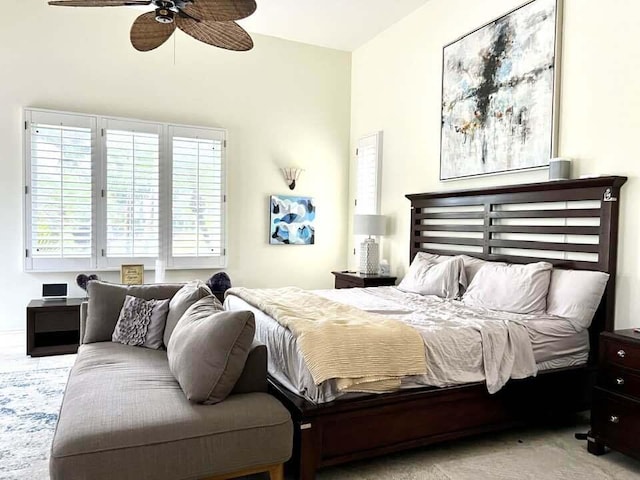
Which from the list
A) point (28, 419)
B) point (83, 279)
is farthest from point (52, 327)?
point (28, 419)

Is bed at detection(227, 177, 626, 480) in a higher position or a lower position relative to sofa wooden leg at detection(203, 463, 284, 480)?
higher

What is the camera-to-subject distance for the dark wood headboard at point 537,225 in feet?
10.8

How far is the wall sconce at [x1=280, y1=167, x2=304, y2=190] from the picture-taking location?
20.3 ft

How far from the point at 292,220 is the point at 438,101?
2371 millimetres

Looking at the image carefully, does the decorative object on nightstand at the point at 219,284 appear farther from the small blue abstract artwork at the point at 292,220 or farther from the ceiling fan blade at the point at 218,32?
the ceiling fan blade at the point at 218,32

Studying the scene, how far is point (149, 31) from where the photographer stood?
337 cm

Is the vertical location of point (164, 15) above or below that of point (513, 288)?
above

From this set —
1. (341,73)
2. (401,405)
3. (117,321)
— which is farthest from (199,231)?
(401,405)

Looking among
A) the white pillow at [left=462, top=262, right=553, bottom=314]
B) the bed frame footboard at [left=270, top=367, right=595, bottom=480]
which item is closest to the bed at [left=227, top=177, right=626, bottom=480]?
the bed frame footboard at [left=270, top=367, right=595, bottom=480]

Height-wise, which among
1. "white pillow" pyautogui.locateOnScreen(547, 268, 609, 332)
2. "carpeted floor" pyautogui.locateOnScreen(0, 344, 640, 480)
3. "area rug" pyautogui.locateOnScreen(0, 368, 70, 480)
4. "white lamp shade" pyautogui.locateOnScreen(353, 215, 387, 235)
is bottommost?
"carpeted floor" pyautogui.locateOnScreen(0, 344, 640, 480)

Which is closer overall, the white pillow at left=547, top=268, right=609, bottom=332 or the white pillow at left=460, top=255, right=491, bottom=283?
the white pillow at left=547, top=268, right=609, bottom=332

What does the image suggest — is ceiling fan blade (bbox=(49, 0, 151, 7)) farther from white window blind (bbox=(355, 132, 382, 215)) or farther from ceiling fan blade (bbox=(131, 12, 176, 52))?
white window blind (bbox=(355, 132, 382, 215))

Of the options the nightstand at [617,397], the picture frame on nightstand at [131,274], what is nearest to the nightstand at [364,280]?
the picture frame on nightstand at [131,274]

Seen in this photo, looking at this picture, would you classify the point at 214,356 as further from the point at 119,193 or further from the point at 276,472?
the point at 119,193
